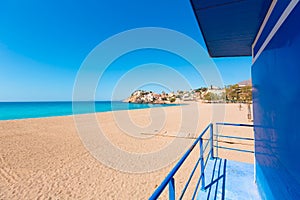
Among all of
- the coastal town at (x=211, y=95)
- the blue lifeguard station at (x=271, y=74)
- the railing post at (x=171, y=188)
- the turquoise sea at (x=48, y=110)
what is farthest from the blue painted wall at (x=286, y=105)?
the coastal town at (x=211, y=95)

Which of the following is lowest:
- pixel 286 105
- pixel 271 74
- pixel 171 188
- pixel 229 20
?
pixel 171 188

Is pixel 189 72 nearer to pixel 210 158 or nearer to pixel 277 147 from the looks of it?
pixel 210 158

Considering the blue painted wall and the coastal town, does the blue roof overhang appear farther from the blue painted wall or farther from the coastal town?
the coastal town

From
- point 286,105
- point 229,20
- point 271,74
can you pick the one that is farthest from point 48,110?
point 286,105

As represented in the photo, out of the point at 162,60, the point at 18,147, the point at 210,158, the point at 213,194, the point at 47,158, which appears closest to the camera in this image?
the point at 213,194

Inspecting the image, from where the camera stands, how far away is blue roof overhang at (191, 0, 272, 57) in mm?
1532

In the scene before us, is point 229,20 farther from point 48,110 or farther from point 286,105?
point 48,110

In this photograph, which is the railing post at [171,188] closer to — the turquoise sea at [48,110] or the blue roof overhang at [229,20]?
the blue roof overhang at [229,20]

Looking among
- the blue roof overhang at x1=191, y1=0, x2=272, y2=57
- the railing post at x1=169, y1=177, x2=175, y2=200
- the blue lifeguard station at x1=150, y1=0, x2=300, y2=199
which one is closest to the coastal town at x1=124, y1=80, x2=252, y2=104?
the blue roof overhang at x1=191, y1=0, x2=272, y2=57

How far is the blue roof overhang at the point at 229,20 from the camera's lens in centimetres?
153

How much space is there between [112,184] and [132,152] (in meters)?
2.47

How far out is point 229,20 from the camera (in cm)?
184

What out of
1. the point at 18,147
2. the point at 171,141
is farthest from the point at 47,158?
the point at 171,141

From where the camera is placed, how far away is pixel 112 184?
152 inches
